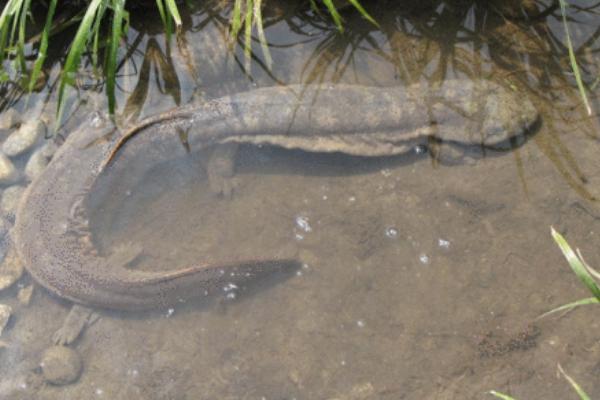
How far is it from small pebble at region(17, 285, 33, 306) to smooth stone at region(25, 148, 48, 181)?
40.1 inches

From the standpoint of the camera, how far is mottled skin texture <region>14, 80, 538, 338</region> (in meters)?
5.10

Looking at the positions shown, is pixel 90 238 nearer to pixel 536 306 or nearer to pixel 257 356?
pixel 257 356

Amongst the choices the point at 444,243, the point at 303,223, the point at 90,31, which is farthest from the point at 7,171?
the point at 444,243

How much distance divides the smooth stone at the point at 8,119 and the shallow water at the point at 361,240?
0.39 ft

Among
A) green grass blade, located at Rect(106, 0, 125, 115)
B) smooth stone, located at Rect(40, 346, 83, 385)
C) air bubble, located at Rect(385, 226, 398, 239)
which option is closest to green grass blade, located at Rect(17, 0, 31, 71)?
green grass blade, located at Rect(106, 0, 125, 115)

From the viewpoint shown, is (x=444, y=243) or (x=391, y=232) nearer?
(x=444, y=243)

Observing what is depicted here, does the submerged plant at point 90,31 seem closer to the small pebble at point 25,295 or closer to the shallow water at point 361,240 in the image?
the shallow water at point 361,240

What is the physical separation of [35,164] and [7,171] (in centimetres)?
25

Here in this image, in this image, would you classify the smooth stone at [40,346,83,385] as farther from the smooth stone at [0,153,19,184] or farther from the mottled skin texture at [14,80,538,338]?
the smooth stone at [0,153,19,184]

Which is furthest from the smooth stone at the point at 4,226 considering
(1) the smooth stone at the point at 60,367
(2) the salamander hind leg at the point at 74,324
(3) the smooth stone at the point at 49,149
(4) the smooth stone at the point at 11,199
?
(1) the smooth stone at the point at 60,367

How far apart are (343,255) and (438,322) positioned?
91 cm

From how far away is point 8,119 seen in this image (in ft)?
18.6

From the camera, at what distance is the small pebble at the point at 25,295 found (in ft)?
17.0

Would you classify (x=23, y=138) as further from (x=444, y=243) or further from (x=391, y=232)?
(x=444, y=243)
